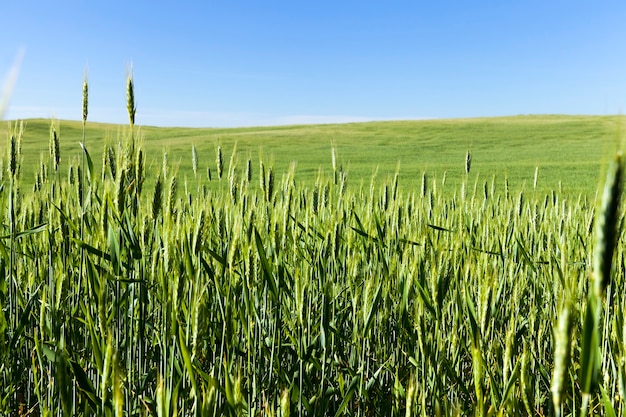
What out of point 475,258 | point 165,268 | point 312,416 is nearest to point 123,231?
point 165,268

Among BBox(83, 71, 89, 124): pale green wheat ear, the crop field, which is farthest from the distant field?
BBox(83, 71, 89, 124): pale green wheat ear

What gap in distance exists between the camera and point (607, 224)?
54cm

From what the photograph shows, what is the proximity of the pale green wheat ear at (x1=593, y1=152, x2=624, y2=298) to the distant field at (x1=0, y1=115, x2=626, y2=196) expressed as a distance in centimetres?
1007

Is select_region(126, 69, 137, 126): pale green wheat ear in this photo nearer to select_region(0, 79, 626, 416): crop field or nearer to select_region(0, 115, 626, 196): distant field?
select_region(0, 79, 626, 416): crop field

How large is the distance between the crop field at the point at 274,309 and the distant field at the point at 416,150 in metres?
8.69

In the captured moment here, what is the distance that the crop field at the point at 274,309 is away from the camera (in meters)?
0.96

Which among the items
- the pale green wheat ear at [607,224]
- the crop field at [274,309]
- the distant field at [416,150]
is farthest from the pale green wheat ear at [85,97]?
the distant field at [416,150]

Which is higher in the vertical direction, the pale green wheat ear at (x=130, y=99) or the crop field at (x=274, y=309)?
the pale green wheat ear at (x=130, y=99)

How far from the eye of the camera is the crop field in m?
0.96

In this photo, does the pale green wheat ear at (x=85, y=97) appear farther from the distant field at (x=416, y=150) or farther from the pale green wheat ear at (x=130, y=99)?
the distant field at (x=416, y=150)

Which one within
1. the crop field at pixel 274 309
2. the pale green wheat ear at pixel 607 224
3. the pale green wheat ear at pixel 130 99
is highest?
the pale green wheat ear at pixel 130 99

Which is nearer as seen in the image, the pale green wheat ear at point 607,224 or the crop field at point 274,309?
the pale green wheat ear at point 607,224

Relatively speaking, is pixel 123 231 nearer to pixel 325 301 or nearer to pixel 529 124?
pixel 325 301

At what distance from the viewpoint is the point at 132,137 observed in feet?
4.40
